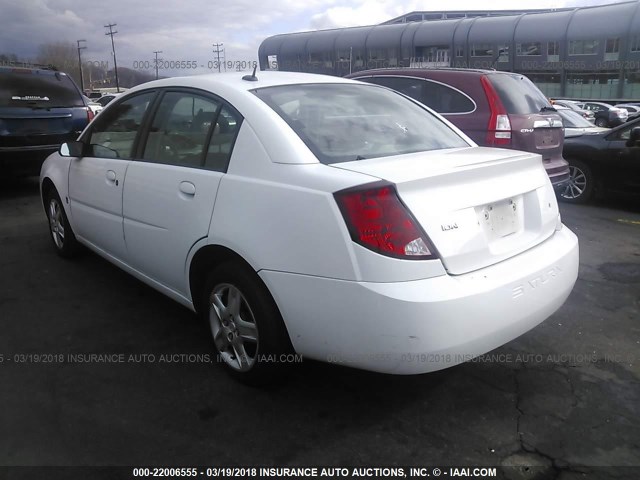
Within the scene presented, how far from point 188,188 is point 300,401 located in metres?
1.28

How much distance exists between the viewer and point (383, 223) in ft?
7.22

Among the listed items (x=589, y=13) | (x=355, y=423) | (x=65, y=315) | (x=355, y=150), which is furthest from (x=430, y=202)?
(x=589, y=13)

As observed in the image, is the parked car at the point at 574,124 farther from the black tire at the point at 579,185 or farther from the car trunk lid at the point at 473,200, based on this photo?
the car trunk lid at the point at 473,200

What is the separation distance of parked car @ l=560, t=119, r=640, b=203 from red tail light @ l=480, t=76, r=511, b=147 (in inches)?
75.8

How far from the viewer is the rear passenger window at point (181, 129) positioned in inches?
118

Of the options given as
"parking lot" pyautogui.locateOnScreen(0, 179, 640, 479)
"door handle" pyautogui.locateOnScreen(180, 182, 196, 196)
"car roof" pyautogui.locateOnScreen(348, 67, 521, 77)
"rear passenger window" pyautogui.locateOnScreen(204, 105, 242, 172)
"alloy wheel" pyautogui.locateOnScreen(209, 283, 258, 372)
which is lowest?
"parking lot" pyautogui.locateOnScreen(0, 179, 640, 479)

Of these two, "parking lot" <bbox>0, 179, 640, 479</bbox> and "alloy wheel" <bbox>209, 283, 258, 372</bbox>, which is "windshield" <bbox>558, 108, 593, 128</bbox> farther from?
"alloy wheel" <bbox>209, 283, 258, 372</bbox>

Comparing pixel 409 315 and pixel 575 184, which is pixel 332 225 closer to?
pixel 409 315

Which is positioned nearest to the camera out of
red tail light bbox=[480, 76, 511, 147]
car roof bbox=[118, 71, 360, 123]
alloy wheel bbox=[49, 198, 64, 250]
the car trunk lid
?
the car trunk lid

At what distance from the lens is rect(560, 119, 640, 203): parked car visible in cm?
689

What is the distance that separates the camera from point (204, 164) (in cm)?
291

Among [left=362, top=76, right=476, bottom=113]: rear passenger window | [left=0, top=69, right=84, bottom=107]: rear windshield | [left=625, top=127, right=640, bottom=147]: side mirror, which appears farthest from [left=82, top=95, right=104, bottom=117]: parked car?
[left=625, top=127, right=640, bottom=147]: side mirror

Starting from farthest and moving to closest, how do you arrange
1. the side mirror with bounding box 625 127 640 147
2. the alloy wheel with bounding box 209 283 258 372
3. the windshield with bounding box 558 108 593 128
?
1. the windshield with bounding box 558 108 593 128
2. the side mirror with bounding box 625 127 640 147
3. the alloy wheel with bounding box 209 283 258 372

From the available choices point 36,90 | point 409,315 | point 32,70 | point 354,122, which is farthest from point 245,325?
point 32,70
